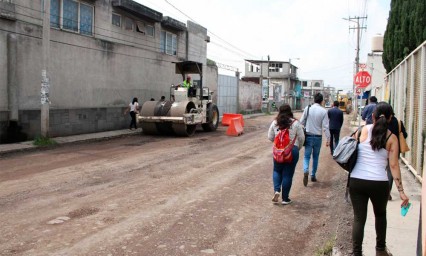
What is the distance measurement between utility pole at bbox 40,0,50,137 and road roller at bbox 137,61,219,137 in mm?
4414

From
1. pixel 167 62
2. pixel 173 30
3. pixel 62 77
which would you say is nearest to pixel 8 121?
pixel 62 77

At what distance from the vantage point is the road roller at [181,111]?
58.8ft

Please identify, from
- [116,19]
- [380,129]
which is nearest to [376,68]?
[116,19]

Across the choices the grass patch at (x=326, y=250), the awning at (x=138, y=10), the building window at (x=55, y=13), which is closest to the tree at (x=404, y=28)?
the grass patch at (x=326, y=250)

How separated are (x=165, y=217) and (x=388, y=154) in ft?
10.8

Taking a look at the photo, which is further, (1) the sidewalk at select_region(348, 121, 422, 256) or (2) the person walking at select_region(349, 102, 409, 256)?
(1) the sidewalk at select_region(348, 121, 422, 256)

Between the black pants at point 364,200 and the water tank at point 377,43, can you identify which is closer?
the black pants at point 364,200

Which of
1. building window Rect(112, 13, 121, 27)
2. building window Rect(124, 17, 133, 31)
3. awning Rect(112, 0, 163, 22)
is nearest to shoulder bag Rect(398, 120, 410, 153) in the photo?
awning Rect(112, 0, 163, 22)

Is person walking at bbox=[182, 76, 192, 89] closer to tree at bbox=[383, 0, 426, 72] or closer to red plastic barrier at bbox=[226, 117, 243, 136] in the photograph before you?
red plastic barrier at bbox=[226, 117, 243, 136]

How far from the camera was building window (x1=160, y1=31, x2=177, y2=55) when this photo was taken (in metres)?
26.4

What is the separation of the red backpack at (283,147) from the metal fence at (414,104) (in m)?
2.16

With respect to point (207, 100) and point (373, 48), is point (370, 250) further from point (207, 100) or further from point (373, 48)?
point (373, 48)

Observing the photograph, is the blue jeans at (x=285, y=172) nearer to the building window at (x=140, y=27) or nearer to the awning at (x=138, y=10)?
the awning at (x=138, y=10)

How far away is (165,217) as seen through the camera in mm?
6312
